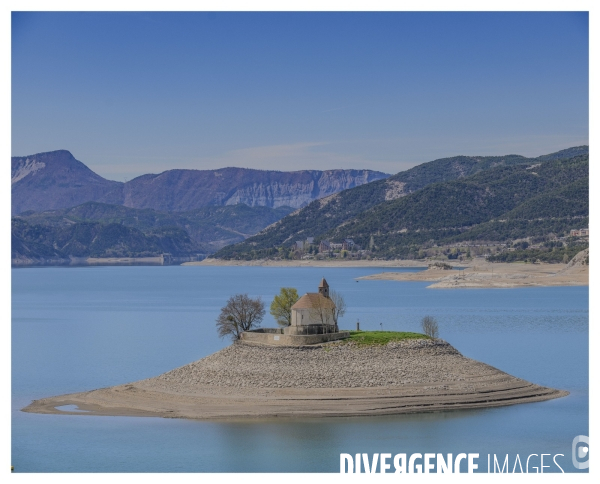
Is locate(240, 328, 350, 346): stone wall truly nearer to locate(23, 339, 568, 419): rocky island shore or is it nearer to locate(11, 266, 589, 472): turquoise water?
locate(23, 339, 568, 419): rocky island shore

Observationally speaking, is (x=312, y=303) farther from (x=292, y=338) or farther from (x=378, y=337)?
(x=378, y=337)

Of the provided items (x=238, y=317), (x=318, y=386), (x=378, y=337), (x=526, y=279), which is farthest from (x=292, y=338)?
(x=526, y=279)

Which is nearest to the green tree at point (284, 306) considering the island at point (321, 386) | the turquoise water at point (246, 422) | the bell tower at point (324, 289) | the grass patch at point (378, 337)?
the bell tower at point (324, 289)

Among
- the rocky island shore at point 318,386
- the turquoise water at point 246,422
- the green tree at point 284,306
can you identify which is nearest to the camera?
the turquoise water at point 246,422

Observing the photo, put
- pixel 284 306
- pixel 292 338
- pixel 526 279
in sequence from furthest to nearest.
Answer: pixel 526 279, pixel 284 306, pixel 292 338

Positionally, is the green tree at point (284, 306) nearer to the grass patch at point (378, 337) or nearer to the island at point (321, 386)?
the island at point (321, 386)
